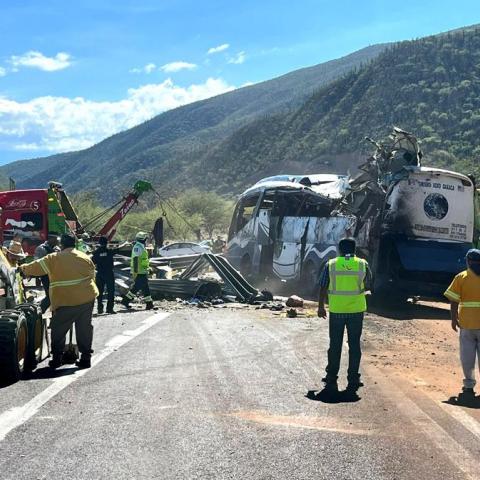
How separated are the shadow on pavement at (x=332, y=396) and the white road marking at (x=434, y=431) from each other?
375mm

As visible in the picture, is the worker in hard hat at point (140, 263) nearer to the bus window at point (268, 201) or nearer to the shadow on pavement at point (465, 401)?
the bus window at point (268, 201)

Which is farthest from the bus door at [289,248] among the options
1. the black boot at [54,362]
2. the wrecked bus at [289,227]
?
the black boot at [54,362]

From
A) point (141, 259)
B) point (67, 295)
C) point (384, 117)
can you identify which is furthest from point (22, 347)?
point (384, 117)

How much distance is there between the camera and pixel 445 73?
7069 cm

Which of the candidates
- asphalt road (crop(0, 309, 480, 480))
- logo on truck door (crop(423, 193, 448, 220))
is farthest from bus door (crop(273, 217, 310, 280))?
asphalt road (crop(0, 309, 480, 480))

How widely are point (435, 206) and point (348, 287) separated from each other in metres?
8.62

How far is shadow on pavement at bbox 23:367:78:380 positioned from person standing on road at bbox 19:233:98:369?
102mm

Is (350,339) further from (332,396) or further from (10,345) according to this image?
(10,345)

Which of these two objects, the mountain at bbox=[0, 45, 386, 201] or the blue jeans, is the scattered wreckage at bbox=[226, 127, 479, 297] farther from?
the mountain at bbox=[0, 45, 386, 201]

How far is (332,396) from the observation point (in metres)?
7.28

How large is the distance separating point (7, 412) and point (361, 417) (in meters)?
3.14

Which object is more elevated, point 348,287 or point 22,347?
point 348,287

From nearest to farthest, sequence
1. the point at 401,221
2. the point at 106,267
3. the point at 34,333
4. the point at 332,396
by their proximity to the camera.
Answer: the point at 332,396, the point at 34,333, the point at 106,267, the point at 401,221

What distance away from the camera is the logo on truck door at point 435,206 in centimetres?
1580
